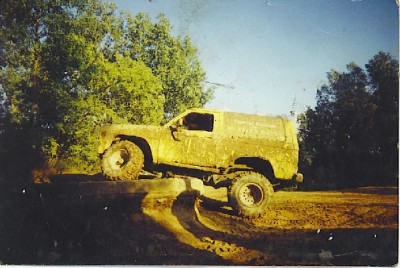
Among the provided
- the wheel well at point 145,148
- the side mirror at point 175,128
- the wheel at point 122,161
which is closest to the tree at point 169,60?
the side mirror at point 175,128

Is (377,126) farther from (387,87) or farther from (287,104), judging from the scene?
(287,104)

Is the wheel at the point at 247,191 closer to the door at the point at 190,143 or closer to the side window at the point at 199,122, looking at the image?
the door at the point at 190,143

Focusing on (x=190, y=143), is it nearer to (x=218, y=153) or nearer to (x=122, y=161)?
(x=218, y=153)

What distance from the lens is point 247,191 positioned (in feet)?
16.0

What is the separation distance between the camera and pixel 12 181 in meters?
4.76

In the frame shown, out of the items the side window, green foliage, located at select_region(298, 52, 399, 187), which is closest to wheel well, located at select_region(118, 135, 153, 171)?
the side window

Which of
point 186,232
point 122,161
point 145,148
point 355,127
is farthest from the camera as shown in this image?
point 355,127

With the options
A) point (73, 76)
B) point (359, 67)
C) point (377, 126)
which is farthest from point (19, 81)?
point (377, 126)

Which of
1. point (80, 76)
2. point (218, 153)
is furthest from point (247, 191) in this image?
point (80, 76)

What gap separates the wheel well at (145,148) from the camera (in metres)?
4.93

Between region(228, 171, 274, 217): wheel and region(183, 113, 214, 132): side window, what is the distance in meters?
0.83

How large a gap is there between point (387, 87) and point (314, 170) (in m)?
1.71

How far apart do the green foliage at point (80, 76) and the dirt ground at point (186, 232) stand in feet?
2.33

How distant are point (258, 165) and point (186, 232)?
1.37 metres
